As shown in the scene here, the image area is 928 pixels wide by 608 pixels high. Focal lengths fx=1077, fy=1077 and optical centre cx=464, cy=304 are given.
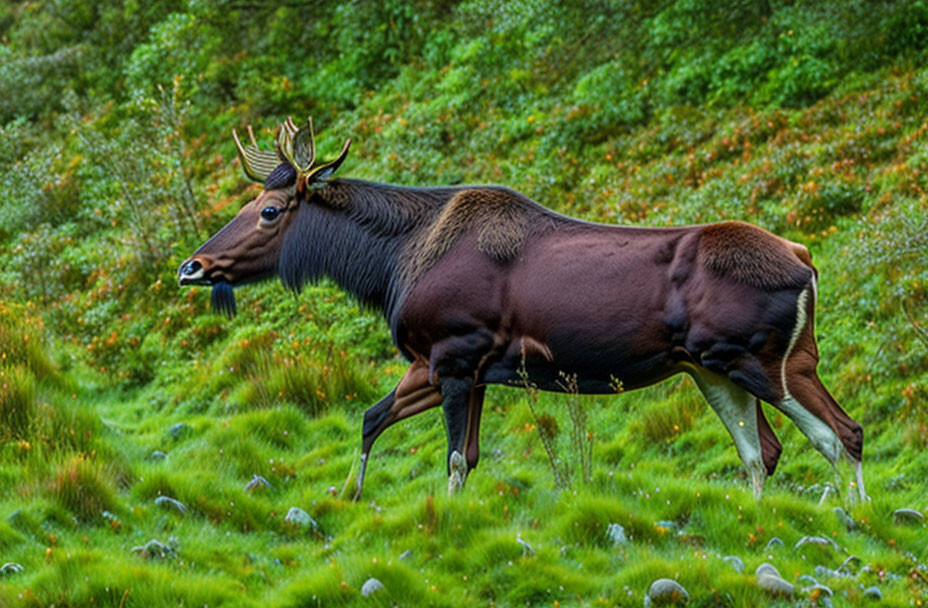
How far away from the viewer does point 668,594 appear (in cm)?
635

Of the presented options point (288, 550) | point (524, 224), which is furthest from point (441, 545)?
point (524, 224)

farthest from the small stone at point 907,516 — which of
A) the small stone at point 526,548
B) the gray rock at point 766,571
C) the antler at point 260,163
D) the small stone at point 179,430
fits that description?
the small stone at point 179,430

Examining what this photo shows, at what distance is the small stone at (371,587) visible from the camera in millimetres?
6465

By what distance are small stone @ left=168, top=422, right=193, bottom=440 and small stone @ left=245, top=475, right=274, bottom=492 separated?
6.17 ft

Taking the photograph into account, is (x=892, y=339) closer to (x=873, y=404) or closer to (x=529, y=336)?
(x=873, y=404)

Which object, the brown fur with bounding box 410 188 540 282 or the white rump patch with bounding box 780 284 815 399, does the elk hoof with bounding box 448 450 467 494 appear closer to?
the brown fur with bounding box 410 188 540 282

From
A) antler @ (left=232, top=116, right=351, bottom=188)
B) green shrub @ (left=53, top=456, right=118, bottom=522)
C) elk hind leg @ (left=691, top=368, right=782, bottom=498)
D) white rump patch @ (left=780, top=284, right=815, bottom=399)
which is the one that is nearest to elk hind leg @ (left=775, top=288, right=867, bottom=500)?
white rump patch @ (left=780, top=284, right=815, bottom=399)

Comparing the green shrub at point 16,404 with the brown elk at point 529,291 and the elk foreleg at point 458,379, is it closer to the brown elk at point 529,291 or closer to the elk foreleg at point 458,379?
the brown elk at point 529,291

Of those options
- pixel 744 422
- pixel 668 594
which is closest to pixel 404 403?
pixel 744 422

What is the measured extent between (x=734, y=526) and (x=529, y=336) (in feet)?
6.46

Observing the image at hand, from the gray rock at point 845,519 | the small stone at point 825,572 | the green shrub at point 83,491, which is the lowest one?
the gray rock at point 845,519

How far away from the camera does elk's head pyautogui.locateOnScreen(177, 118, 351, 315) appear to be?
28.9 ft

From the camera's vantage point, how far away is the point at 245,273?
8.95 metres

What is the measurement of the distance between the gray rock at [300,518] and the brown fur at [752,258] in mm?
3505
